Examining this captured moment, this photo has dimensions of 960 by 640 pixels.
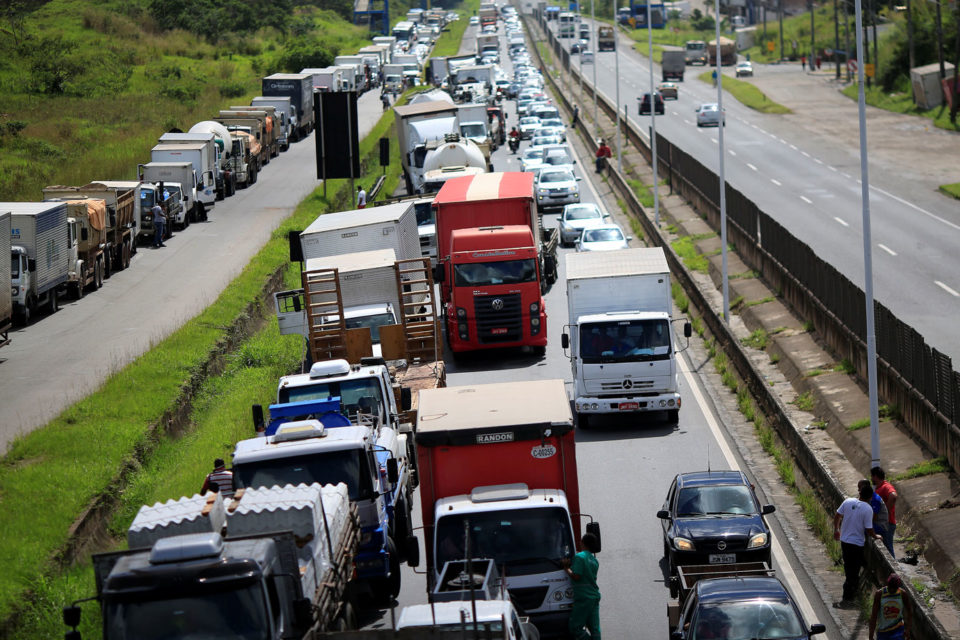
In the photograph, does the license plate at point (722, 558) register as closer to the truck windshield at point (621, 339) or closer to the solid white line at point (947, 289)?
the truck windshield at point (621, 339)

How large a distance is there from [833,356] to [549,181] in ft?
84.9

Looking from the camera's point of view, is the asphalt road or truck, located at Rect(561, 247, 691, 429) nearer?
truck, located at Rect(561, 247, 691, 429)

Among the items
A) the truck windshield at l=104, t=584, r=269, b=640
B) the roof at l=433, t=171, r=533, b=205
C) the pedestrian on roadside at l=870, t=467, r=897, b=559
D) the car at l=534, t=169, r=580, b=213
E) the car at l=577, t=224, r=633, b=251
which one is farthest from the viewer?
the car at l=534, t=169, r=580, b=213

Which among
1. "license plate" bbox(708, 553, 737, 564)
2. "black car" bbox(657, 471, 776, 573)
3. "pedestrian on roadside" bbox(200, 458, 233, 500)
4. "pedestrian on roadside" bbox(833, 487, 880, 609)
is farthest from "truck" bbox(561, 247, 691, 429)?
"pedestrian on roadside" bbox(200, 458, 233, 500)

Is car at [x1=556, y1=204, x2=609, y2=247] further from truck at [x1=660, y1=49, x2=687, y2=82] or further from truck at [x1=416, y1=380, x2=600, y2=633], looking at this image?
truck at [x1=660, y1=49, x2=687, y2=82]

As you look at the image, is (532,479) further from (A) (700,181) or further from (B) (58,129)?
(B) (58,129)

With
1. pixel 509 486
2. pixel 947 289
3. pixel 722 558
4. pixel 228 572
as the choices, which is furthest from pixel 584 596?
pixel 947 289

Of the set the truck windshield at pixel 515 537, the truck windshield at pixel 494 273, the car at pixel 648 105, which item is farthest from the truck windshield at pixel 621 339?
the car at pixel 648 105

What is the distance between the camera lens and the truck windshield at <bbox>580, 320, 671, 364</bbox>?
25359mm

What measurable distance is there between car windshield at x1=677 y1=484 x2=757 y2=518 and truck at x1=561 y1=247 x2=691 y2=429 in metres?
7.08

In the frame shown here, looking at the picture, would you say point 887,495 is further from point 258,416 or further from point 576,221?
point 576,221

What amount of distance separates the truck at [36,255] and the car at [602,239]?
15520mm

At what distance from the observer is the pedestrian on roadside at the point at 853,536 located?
16.1 meters

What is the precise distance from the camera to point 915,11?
9356cm
